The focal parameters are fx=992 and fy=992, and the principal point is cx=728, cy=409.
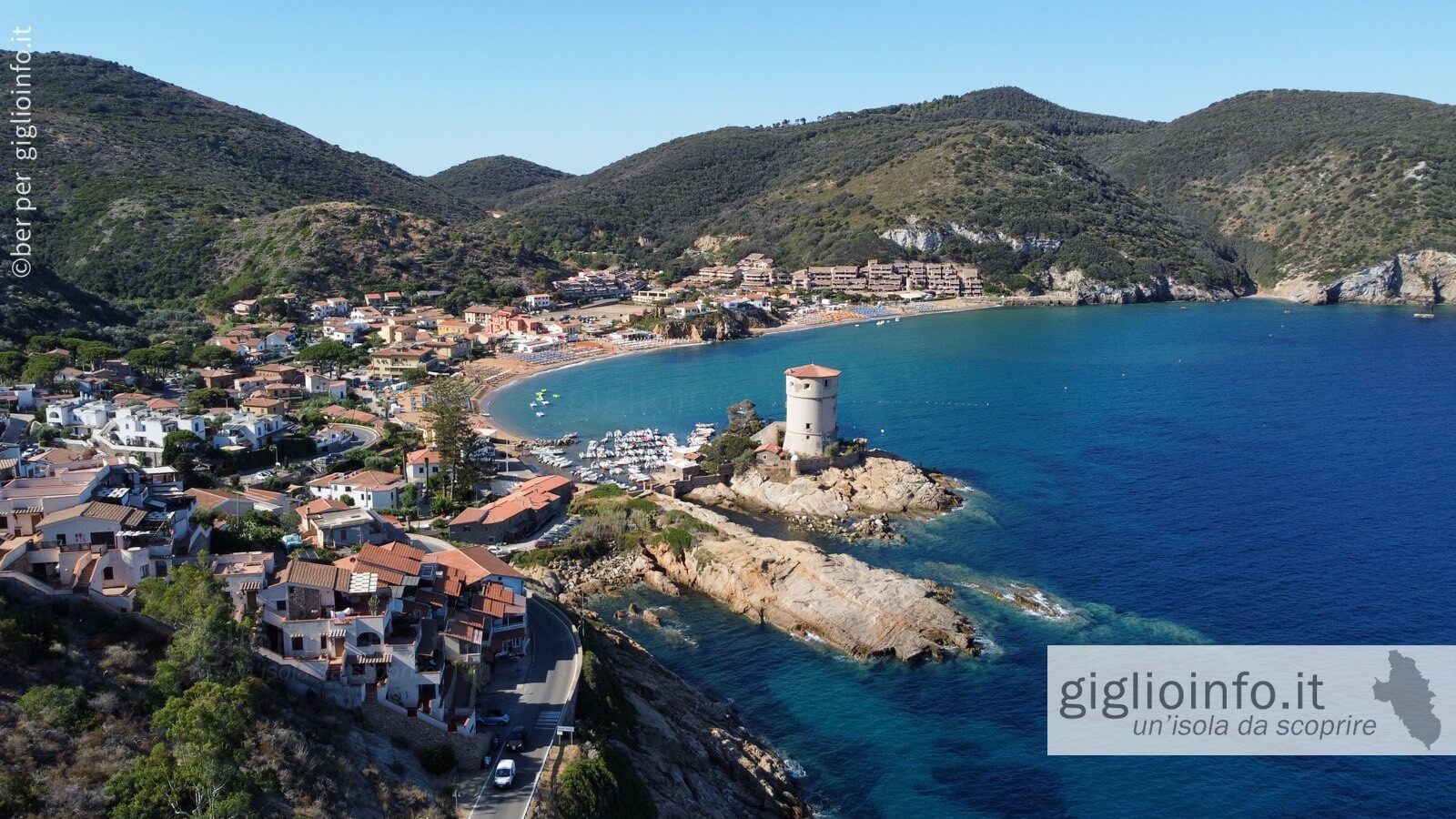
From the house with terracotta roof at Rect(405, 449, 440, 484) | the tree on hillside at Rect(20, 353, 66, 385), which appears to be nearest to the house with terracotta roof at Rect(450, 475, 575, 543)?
the house with terracotta roof at Rect(405, 449, 440, 484)

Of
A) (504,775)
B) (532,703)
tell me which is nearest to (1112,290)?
(532,703)

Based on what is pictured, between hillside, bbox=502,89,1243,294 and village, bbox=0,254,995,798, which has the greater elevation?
hillside, bbox=502,89,1243,294

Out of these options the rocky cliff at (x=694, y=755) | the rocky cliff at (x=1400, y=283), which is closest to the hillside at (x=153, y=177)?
the rocky cliff at (x=694, y=755)

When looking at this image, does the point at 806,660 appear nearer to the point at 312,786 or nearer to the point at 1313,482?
the point at 312,786

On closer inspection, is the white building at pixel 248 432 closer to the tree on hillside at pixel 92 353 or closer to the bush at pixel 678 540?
the tree on hillside at pixel 92 353

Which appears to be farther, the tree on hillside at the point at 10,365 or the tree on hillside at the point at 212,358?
the tree on hillside at the point at 212,358

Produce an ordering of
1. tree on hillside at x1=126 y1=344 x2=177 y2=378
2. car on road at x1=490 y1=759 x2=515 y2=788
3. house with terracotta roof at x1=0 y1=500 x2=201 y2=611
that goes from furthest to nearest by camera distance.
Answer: tree on hillside at x1=126 y1=344 x2=177 y2=378 → house with terracotta roof at x1=0 y1=500 x2=201 y2=611 → car on road at x1=490 y1=759 x2=515 y2=788

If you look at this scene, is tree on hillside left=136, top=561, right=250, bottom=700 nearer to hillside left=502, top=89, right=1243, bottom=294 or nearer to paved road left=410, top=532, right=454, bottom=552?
paved road left=410, top=532, right=454, bottom=552
